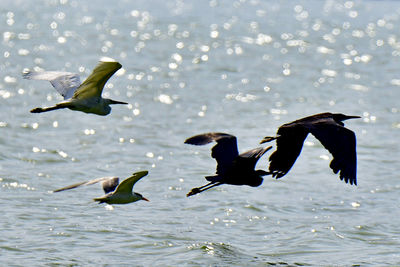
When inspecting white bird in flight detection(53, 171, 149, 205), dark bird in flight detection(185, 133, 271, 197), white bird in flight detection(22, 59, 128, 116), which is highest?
white bird in flight detection(22, 59, 128, 116)

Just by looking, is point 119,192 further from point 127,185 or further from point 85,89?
point 85,89

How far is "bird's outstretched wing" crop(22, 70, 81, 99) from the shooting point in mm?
10016

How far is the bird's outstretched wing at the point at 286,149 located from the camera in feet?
32.8

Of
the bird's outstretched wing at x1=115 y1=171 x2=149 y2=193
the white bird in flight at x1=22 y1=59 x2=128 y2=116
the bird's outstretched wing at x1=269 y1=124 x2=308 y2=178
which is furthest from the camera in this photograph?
the bird's outstretched wing at x1=269 y1=124 x2=308 y2=178

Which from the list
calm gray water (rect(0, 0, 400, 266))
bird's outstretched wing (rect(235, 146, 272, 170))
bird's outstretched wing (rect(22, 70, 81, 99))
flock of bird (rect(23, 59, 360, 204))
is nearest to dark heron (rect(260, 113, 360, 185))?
flock of bird (rect(23, 59, 360, 204))

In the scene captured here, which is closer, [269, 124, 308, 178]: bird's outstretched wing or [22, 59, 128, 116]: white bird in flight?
[22, 59, 128, 116]: white bird in flight

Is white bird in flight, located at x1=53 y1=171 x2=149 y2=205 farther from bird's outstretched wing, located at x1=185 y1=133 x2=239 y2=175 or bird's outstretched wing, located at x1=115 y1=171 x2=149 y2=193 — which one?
bird's outstretched wing, located at x1=185 y1=133 x2=239 y2=175

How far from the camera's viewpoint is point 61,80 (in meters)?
10.3

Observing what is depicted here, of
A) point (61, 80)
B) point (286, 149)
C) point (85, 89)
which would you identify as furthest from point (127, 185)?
point (286, 149)

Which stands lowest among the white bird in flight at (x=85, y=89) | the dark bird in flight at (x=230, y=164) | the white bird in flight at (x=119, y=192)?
the white bird in flight at (x=119, y=192)

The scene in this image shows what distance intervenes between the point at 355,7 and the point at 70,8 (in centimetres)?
2229

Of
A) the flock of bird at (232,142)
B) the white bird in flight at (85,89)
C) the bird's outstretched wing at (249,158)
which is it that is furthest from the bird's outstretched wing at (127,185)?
the bird's outstretched wing at (249,158)

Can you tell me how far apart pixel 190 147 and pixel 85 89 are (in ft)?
25.9

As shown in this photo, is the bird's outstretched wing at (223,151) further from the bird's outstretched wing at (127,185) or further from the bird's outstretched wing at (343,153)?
the bird's outstretched wing at (343,153)
